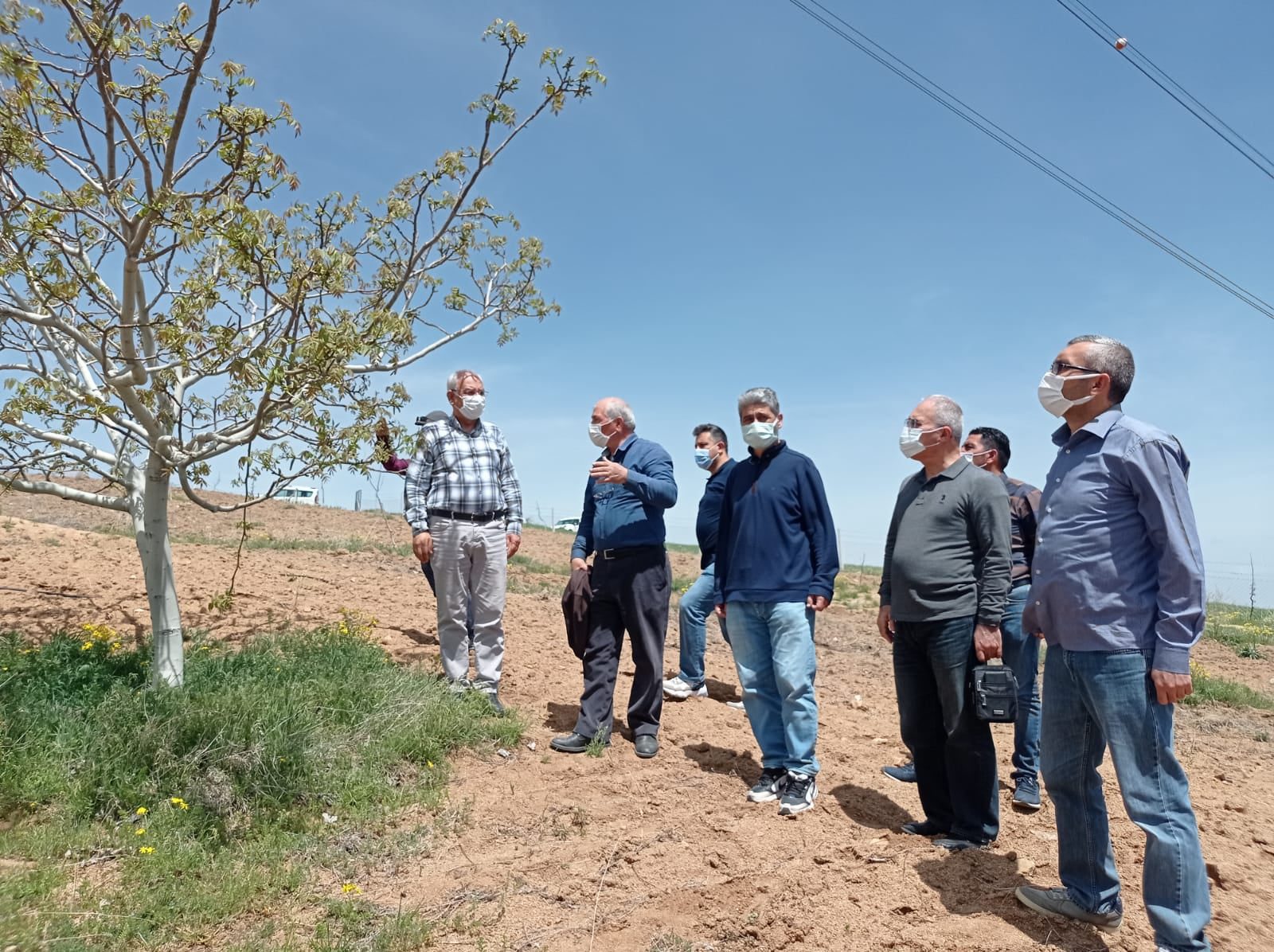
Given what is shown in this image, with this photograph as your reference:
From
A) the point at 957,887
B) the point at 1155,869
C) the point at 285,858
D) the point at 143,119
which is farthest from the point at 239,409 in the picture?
the point at 1155,869

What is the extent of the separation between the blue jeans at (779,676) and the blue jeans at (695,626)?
1.82m

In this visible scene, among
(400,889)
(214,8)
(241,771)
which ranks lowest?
(400,889)

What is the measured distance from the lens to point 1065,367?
311cm

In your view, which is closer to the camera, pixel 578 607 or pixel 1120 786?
pixel 1120 786

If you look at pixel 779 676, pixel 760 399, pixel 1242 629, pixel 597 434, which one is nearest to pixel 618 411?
pixel 597 434

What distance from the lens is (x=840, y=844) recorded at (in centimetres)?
377

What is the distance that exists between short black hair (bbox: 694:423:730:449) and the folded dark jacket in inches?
64.5

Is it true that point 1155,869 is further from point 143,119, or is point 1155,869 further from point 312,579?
point 312,579

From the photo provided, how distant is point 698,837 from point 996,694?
1.43 m

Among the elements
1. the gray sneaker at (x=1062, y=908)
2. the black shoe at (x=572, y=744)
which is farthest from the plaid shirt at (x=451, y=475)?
the gray sneaker at (x=1062, y=908)

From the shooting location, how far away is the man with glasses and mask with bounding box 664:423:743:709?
6.00 m

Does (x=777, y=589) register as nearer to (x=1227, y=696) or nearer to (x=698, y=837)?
(x=698, y=837)

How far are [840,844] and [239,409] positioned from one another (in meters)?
4.10

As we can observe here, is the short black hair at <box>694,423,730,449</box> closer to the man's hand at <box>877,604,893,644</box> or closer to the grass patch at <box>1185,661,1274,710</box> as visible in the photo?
the man's hand at <box>877,604,893,644</box>
